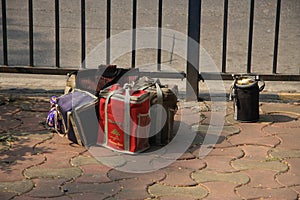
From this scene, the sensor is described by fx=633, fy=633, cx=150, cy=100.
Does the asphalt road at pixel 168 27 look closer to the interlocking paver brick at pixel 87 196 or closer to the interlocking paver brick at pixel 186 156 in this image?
the interlocking paver brick at pixel 186 156

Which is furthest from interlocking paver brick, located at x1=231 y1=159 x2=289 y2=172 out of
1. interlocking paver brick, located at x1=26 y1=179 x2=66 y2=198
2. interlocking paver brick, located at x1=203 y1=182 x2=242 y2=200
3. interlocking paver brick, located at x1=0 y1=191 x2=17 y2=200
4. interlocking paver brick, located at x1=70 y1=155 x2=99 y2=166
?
interlocking paver brick, located at x1=0 y1=191 x2=17 y2=200

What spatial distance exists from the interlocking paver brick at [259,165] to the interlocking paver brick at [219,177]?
15cm

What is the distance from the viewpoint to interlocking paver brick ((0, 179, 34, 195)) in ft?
12.5

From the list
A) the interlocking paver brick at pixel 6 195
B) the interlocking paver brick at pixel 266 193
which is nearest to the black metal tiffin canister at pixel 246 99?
the interlocking paver brick at pixel 266 193

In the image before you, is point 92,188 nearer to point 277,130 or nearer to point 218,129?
point 218,129

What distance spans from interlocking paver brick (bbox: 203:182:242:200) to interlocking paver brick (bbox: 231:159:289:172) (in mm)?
332

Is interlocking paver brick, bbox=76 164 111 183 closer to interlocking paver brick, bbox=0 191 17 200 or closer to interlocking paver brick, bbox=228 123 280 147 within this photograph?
interlocking paver brick, bbox=0 191 17 200

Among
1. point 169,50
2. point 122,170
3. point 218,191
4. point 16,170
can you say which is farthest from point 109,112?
point 169,50

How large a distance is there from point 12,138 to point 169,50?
3804 millimetres

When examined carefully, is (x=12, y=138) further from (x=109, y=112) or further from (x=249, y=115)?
(x=249, y=115)

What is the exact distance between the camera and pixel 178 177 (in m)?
4.10

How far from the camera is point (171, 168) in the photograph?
4.26 m

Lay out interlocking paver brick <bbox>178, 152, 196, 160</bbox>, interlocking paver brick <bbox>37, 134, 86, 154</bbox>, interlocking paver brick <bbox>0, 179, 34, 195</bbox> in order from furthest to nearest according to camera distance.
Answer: interlocking paver brick <bbox>37, 134, 86, 154</bbox> → interlocking paver brick <bbox>178, 152, 196, 160</bbox> → interlocking paver brick <bbox>0, 179, 34, 195</bbox>

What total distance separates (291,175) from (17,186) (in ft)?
5.77
